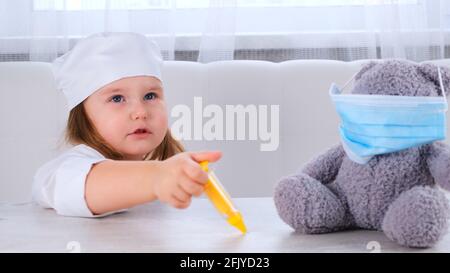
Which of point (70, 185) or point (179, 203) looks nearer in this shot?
point (179, 203)

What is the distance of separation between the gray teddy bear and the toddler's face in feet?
1.08

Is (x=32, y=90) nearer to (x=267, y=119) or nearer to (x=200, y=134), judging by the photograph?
(x=200, y=134)

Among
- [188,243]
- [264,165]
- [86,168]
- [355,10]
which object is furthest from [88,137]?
[355,10]

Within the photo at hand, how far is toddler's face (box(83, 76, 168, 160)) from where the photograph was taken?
936 millimetres

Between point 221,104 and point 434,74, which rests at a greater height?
point 434,74

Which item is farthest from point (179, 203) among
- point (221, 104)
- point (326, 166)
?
point (221, 104)

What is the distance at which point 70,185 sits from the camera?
31.1 inches

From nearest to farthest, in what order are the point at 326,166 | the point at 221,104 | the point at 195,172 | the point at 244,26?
the point at 195,172 < the point at 326,166 < the point at 221,104 < the point at 244,26

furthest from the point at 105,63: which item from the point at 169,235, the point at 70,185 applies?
the point at 169,235

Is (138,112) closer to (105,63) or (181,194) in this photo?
(105,63)

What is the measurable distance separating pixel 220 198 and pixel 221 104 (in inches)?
31.6

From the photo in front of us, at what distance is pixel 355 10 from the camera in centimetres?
159

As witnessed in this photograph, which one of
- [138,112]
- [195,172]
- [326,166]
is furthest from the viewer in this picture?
[138,112]

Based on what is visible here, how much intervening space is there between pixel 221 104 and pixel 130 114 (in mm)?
524
